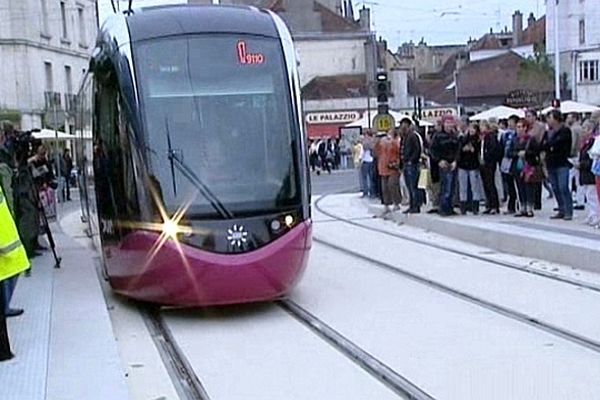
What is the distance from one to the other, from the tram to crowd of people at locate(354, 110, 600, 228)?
6312mm

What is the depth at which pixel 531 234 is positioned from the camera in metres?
14.2

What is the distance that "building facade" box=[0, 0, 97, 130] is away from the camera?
47.4m

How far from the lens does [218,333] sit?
372 inches

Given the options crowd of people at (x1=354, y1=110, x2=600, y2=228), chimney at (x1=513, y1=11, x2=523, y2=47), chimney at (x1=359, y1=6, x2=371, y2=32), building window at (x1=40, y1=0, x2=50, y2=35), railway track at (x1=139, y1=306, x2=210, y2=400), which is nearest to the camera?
railway track at (x1=139, y1=306, x2=210, y2=400)

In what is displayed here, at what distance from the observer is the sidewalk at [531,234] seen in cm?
1269

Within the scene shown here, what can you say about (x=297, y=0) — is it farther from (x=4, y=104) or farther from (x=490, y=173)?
(x=490, y=173)

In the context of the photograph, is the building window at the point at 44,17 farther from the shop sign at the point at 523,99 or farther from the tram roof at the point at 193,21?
the tram roof at the point at 193,21

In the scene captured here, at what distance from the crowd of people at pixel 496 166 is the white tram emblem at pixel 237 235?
6908mm

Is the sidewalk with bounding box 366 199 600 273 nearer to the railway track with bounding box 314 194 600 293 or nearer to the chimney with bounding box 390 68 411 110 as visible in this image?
the railway track with bounding box 314 194 600 293

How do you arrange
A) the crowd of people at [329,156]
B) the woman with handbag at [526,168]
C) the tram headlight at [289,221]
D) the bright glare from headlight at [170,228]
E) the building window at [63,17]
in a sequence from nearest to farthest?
the bright glare from headlight at [170,228] < the tram headlight at [289,221] < the woman with handbag at [526,168] < the crowd of people at [329,156] < the building window at [63,17]

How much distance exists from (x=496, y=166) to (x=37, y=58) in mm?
37239

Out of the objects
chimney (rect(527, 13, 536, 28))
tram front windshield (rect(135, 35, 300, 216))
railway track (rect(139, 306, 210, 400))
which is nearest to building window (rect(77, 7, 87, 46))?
railway track (rect(139, 306, 210, 400))

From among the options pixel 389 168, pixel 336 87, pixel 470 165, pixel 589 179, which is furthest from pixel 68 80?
pixel 589 179

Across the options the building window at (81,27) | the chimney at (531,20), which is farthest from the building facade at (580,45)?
the building window at (81,27)
